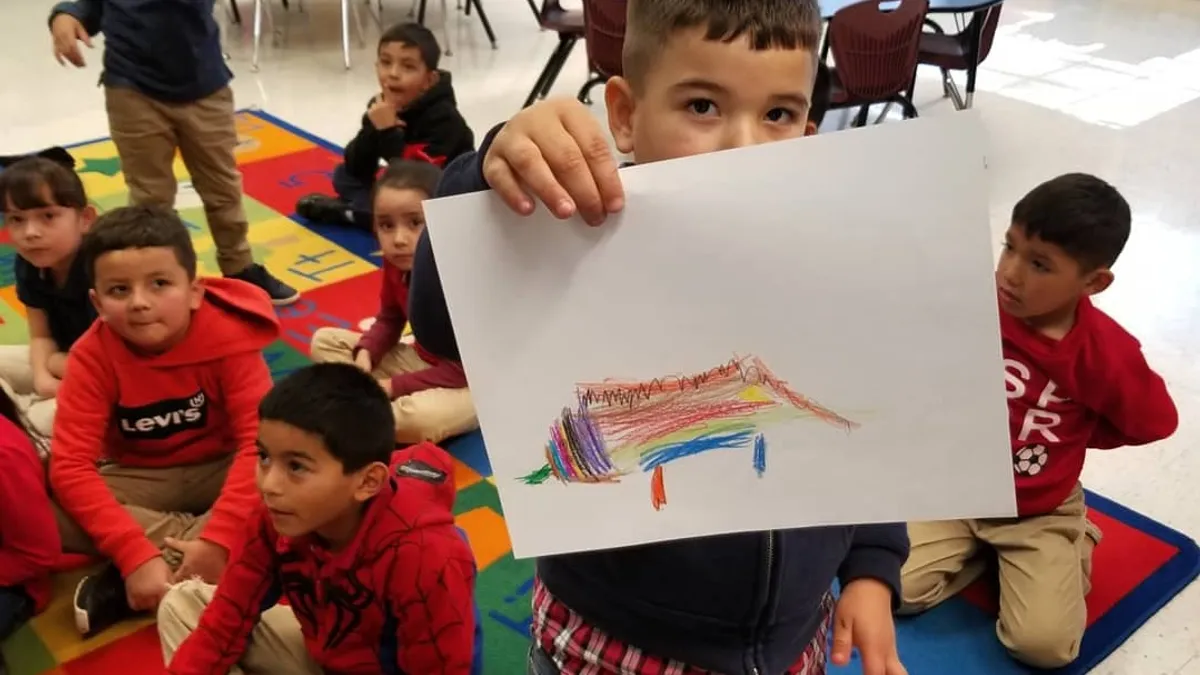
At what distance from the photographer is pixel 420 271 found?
0.85 m

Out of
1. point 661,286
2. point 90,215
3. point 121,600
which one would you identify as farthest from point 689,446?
point 90,215

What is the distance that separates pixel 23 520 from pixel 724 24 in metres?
1.45

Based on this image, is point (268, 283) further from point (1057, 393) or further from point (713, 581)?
point (713, 581)

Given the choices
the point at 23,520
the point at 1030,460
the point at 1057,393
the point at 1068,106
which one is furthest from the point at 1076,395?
the point at 1068,106

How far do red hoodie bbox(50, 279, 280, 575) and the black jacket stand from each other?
4.25 ft

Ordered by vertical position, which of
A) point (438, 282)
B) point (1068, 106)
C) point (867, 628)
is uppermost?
point (438, 282)

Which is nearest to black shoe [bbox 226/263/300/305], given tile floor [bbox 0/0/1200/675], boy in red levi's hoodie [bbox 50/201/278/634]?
boy in red levi's hoodie [bbox 50/201/278/634]

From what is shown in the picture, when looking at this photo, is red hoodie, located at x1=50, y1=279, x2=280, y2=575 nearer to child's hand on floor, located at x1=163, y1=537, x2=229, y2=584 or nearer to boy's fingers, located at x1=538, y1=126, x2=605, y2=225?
child's hand on floor, located at x1=163, y1=537, x2=229, y2=584

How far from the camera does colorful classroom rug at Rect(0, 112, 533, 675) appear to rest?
5.40 ft

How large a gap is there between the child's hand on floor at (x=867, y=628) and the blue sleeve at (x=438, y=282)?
43 centimetres

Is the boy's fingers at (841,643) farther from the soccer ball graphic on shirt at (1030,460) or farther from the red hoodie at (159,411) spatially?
the red hoodie at (159,411)

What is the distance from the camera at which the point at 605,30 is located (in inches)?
137

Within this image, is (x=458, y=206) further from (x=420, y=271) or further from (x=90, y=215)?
(x=90, y=215)

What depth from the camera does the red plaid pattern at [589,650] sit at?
0.93 metres
